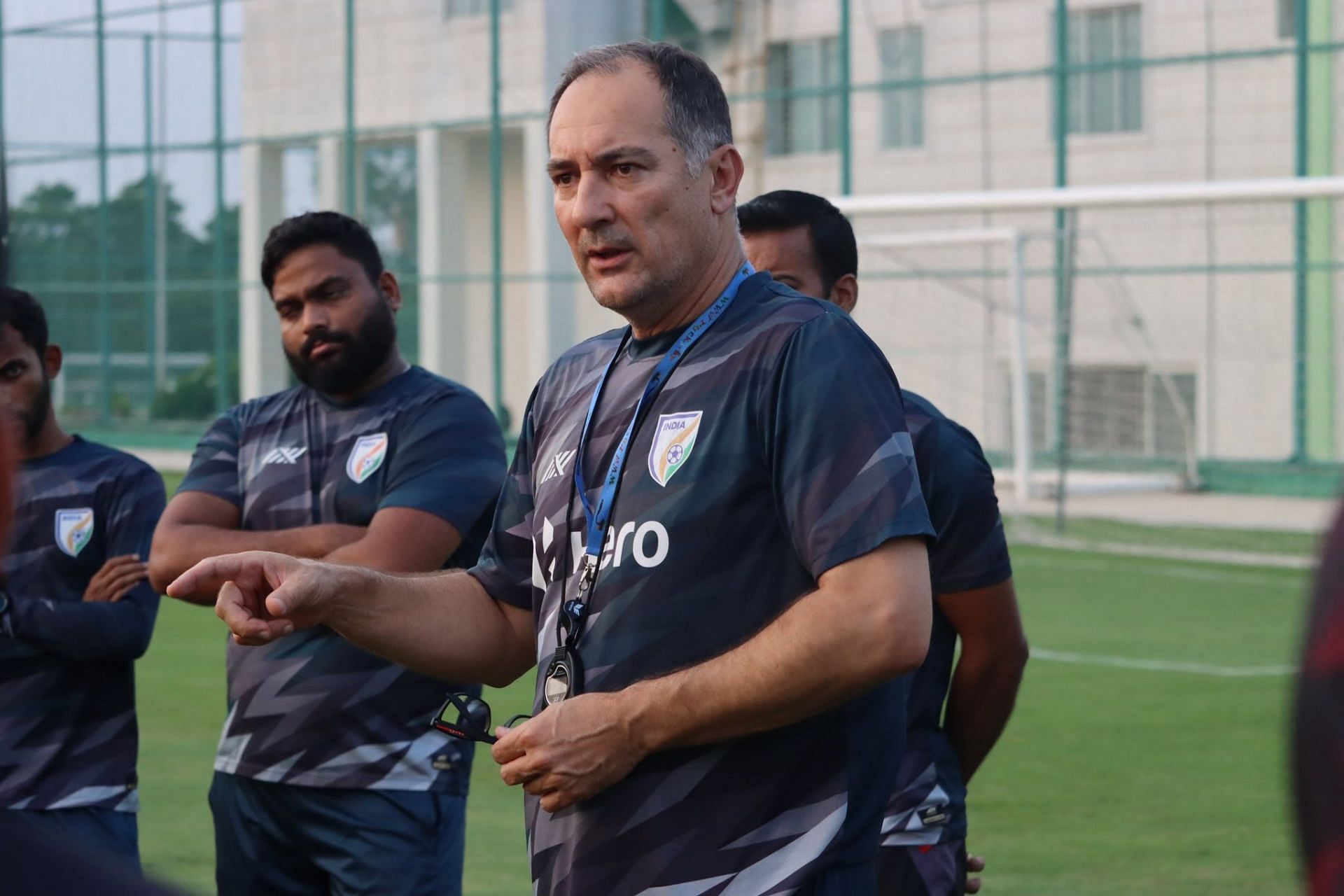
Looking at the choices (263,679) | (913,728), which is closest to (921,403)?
(913,728)

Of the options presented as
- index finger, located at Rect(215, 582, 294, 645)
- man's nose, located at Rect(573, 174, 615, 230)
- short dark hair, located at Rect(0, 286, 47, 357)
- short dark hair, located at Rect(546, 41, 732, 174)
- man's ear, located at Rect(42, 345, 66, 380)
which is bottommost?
index finger, located at Rect(215, 582, 294, 645)

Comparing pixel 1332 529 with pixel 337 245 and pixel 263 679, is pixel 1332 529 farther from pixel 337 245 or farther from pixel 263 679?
pixel 337 245

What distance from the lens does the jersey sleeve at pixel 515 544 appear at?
112 inches

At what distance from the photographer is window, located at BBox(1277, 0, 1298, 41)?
65.9 feet

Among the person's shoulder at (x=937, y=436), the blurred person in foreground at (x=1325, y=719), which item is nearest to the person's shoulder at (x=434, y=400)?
the person's shoulder at (x=937, y=436)

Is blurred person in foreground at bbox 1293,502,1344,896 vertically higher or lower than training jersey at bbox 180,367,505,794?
higher

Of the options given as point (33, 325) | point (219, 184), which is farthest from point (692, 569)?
point (219, 184)

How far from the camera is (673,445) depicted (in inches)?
97.6

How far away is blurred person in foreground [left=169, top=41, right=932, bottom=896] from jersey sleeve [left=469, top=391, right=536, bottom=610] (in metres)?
0.12

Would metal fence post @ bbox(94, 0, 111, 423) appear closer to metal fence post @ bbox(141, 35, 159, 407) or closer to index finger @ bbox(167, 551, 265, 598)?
metal fence post @ bbox(141, 35, 159, 407)

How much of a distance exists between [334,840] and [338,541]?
0.66 m

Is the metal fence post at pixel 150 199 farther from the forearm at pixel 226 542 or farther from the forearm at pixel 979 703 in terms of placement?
the forearm at pixel 979 703

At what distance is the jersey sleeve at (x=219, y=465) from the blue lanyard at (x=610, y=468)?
210cm

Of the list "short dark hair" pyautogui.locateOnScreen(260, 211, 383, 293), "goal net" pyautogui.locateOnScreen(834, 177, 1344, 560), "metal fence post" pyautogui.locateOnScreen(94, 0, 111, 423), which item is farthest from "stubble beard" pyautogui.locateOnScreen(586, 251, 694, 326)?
"metal fence post" pyautogui.locateOnScreen(94, 0, 111, 423)
